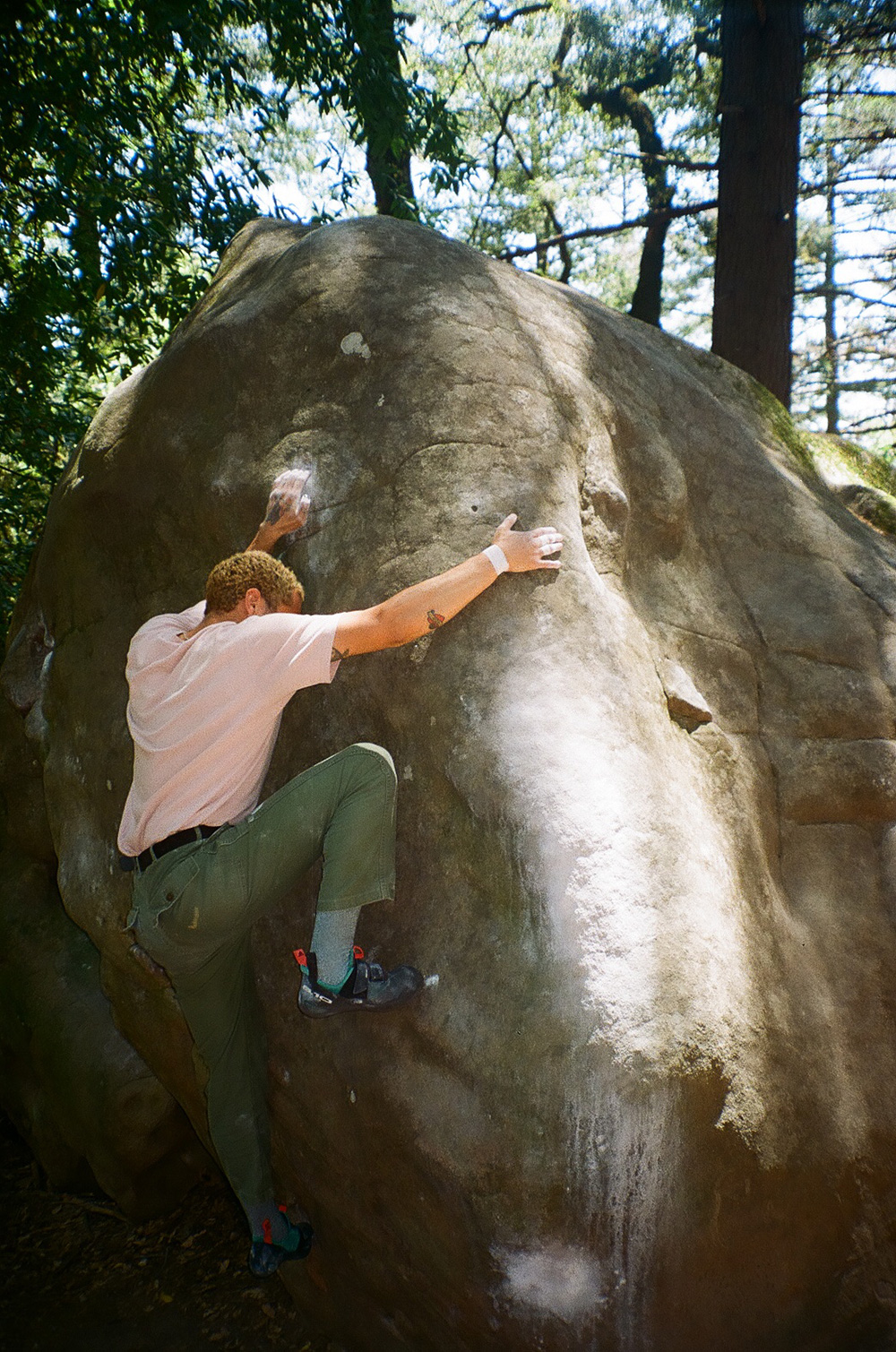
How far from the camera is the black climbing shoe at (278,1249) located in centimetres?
329

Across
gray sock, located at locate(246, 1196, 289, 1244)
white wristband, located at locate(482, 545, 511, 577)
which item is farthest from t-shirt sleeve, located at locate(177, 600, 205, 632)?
gray sock, located at locate(246, 1196, 289, 1244)

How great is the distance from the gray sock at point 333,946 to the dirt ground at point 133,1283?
5.42 ft

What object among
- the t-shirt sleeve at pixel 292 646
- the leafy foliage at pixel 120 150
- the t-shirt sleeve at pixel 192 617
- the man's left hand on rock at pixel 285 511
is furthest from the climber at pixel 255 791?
the leafy foliage at pixel 120 150

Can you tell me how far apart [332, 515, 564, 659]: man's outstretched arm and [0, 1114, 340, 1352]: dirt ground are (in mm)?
2670

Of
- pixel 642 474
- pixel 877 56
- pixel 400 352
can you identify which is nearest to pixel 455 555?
pixel 400 352

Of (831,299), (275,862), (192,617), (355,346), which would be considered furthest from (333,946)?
(831,299)

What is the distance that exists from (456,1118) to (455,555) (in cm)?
178

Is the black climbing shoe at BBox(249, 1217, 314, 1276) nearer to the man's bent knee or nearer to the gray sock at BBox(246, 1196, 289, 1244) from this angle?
the gray sock at BBox(246, 1196, 289, 1244)

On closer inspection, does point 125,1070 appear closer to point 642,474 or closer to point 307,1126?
point 307,1126

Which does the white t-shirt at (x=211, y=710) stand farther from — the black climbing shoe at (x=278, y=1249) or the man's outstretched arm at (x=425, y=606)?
the black climbing shoe at (x=278, y=1249)

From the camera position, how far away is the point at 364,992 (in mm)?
2967

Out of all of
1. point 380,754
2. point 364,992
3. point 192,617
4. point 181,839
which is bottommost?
point 364,992

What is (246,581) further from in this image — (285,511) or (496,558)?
(496,558)

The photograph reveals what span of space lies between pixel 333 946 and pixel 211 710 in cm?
83
